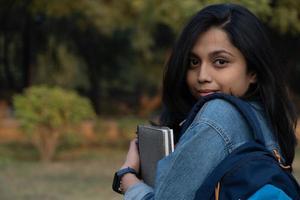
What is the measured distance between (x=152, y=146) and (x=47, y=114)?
1016 cm

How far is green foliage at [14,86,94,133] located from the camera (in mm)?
11539

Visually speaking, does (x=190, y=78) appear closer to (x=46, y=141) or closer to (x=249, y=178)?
(x=249, y=178)

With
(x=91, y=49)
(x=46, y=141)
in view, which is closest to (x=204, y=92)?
(x=46, y=141)

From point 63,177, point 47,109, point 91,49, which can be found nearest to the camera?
point 63,177

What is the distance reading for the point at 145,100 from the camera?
23516 millimetres

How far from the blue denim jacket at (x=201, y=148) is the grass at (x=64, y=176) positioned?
6.19 meters

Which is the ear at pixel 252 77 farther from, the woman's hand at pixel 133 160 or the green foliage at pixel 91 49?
the green foliage at pixel 91 49

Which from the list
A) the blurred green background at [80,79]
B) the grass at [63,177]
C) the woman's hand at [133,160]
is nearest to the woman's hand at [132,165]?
the woman's hand at [133,160]

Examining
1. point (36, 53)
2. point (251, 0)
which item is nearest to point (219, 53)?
point (251, 0)

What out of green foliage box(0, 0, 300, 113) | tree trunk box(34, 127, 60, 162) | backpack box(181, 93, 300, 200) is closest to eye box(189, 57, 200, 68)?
backpack box(181, 93, 300, 200)

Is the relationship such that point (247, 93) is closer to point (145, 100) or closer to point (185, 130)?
point (185, 130)

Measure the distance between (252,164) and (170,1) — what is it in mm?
9229

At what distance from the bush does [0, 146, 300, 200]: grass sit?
381 mm

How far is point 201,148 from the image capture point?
4.33 ft
